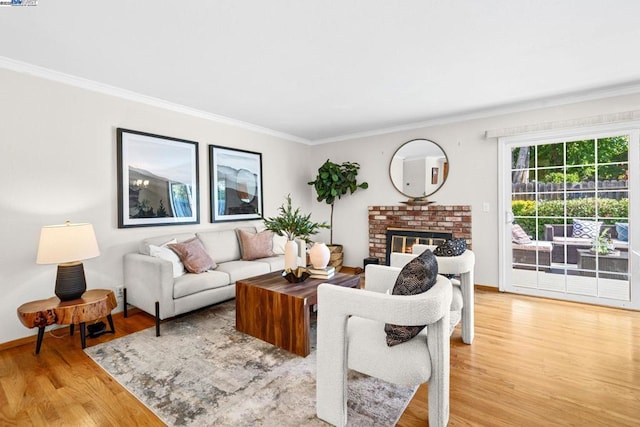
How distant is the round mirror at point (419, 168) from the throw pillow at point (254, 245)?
2.22 m

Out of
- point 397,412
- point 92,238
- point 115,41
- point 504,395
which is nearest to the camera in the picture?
point 397,412

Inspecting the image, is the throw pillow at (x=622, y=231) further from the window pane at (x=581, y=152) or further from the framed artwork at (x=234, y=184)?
the framed artwork at (x=234, y=184)

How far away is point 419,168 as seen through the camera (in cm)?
462

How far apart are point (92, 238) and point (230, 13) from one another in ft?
7.04

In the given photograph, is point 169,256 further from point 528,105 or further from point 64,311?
point 528,105

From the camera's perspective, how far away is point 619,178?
A: 10.9ft

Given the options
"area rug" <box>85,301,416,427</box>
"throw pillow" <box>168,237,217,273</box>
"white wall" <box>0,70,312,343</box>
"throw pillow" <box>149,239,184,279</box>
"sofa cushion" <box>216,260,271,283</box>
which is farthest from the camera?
"sofa cushion" <box>216,260,271,283</box>

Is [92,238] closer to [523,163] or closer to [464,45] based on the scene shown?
[464,45]

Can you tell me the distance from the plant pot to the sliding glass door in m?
2.39

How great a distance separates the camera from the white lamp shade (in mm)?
2375

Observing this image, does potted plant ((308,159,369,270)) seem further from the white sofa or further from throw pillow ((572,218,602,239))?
throw pillow ((572,218,602,239))

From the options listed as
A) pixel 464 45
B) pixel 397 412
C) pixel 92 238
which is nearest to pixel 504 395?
pixel 397 412

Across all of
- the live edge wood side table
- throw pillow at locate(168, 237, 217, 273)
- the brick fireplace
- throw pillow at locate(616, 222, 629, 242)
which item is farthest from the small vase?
throw pillow at locate(616, 222, 629, 242)

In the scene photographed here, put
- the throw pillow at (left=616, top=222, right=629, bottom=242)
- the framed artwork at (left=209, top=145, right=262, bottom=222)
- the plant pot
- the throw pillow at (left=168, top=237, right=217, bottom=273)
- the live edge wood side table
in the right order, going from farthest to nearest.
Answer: the plant pot → the framed artwork at (left=209, top=145, right=262, bottom=222) → the throw pillow at (left=616, top=222, right=629, bottom=242) → the throw pillow at (left=168, top=237, right=217, bottom=273) → the live edge wood side table
